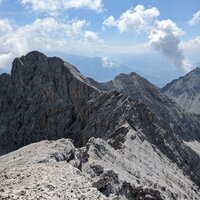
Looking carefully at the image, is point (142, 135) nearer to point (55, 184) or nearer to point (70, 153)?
point (70, 153)

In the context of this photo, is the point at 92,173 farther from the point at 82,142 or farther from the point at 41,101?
the point at 41,101

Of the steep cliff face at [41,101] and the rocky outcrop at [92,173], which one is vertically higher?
the steep cliff face at [41,101]

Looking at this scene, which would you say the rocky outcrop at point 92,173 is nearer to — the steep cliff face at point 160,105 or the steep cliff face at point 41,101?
the steep cliff face at point 41,101

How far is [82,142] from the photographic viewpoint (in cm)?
9056

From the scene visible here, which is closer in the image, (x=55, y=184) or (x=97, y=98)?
(x=55, y=184)

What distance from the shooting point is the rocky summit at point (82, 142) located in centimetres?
3372

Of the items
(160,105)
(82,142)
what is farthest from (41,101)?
(160,105)

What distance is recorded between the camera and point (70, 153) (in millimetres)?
46688

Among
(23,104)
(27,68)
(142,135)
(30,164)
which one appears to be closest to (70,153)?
(30,164)

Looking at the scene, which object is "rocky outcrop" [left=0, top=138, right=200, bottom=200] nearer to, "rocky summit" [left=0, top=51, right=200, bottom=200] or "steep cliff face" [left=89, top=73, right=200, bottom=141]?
"rocky summit" [left=0, top=51, right=200, bottom=200]

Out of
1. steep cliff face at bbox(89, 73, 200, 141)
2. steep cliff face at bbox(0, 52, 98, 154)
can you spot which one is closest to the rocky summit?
steep cliff face at bbox(0, 52, 98, 154)

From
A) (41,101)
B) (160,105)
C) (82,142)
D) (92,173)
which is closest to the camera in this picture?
(92,173)

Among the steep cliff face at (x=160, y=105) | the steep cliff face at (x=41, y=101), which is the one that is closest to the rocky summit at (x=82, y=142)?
the steep cliff face at (x=41, y=101)

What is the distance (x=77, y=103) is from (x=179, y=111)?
289 feet
